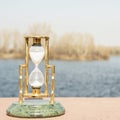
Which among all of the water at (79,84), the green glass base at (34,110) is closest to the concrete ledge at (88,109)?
the green glass base at (34,110)

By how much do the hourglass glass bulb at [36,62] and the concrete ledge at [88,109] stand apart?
25.9 inches

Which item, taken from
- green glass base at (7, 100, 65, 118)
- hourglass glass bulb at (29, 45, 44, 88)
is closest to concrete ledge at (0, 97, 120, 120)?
green glass base at (7, 100, 65, 118)

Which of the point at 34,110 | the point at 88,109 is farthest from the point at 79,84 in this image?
the point at 34,110

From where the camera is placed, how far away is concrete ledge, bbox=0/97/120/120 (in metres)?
8.44

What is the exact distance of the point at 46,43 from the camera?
326 inches

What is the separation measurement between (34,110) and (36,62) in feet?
2.55

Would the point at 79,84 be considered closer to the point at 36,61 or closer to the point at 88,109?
the point at 88,109

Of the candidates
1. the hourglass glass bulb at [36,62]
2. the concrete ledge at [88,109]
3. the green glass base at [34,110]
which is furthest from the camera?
the concrete ledge at [88,109]

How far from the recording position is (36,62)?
26.5 ft

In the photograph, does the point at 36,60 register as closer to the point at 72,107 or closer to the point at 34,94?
the point at 34,94

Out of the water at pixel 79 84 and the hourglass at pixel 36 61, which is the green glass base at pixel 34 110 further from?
the water at pixel 79 84

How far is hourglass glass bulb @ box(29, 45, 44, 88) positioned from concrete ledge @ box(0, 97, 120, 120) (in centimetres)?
66

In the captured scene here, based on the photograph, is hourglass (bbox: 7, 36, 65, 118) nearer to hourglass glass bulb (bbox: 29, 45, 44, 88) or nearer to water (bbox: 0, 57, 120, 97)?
hourglass glass bulb (bbox: 29, 45, 44, 88)

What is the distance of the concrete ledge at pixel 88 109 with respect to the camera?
27.7 ft
